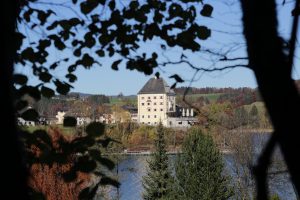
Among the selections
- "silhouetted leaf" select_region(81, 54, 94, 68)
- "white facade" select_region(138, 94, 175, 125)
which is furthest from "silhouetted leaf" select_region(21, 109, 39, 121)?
"white facade" select_region(138, 94, 175, 125)

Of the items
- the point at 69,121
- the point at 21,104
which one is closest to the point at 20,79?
the point at 21,104

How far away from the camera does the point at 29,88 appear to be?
5.64 ft

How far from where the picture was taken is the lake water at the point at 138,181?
2167cm

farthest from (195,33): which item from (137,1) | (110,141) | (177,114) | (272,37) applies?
(177,114)

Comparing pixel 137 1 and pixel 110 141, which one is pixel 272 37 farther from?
pixel 137 1

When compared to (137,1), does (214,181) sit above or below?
below

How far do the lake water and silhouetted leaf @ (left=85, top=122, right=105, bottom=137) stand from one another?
10418mm

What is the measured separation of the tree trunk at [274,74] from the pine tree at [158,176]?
2278 centimetres

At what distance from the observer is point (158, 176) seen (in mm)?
24016

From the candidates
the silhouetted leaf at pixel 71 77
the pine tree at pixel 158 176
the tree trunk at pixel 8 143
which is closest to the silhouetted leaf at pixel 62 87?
the silhouetted leaf at pixel 71 77

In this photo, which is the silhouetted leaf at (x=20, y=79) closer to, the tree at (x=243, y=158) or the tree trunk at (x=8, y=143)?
the tree trunk at (x=8, y=143)

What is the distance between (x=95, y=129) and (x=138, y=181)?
32.1 m

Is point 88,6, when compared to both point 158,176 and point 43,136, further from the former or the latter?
point 158,176

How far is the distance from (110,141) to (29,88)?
0.32 m
